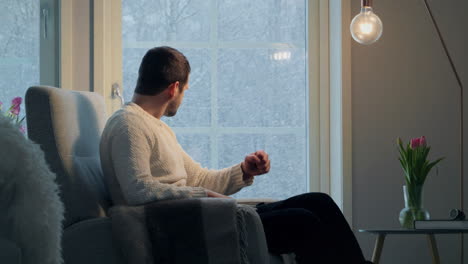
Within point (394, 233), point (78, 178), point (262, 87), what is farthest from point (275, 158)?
point (78, 178)

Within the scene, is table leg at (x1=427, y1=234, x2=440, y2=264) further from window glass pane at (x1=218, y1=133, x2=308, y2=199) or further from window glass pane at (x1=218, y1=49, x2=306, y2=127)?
window glass pane at (x1=218, y1=49, x2=306, y2=127)

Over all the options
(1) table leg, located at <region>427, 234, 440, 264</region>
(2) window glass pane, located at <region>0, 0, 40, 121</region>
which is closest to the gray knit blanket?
(1) table leg, located at <region>427, 234, 440, 264</region>

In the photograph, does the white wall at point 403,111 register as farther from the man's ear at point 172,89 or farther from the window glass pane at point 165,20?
the man's ear at point 172,89

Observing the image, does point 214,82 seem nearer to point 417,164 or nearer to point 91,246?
point 417,164

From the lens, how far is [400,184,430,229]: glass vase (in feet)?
9.53

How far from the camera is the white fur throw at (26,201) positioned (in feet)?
3.44

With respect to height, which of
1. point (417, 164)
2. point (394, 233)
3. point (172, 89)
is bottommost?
point (394, 233)

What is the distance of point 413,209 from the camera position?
2.93 meters

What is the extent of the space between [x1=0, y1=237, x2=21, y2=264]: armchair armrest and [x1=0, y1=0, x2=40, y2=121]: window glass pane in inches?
98.9

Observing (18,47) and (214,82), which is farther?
(214,82)

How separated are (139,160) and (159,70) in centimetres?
37

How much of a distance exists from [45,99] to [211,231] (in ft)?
2.09

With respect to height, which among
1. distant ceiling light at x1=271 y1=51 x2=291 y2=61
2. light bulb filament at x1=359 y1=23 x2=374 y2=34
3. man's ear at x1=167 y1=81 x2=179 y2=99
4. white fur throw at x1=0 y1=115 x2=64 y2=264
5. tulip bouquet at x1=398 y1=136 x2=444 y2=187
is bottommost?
tulip bouquet at x1=398 y1=136 x2=444 y2=187

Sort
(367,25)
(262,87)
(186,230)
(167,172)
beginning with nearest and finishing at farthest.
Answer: (186,230), (167,172), (367,25), (262,87)
